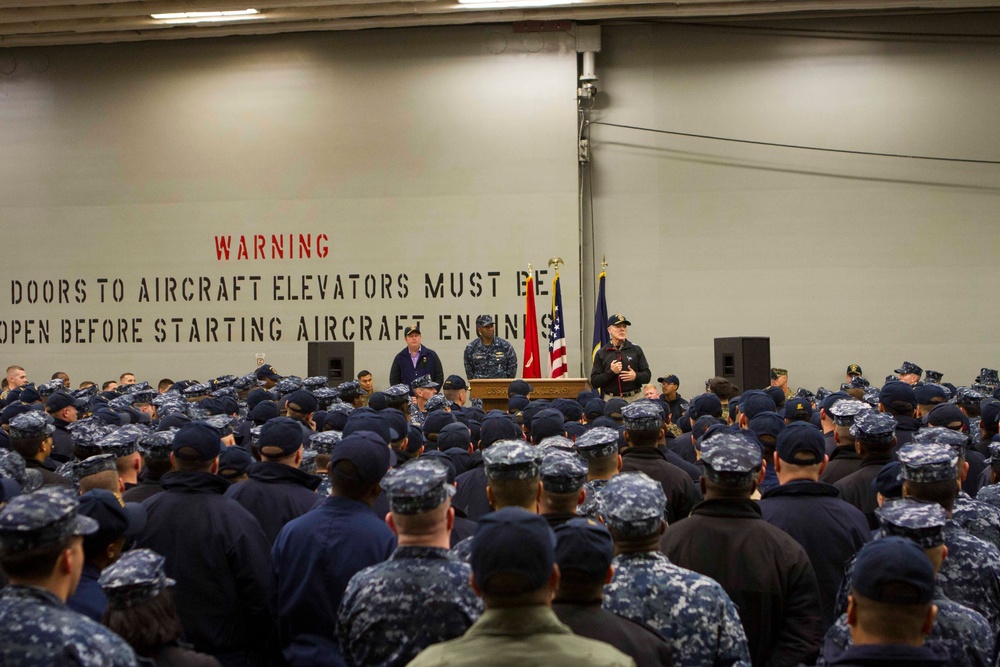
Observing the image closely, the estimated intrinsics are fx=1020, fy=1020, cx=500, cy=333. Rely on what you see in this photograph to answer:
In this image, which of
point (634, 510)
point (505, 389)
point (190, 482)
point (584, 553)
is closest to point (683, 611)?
point (634, 510)

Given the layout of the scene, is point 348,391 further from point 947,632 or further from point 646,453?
point 947,632

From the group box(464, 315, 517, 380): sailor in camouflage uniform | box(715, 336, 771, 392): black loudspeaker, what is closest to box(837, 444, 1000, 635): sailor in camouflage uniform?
box(715, 336, 771, 392): black loudspeaker

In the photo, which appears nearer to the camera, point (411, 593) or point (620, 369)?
point (411, 593)

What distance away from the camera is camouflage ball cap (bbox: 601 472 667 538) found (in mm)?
2854

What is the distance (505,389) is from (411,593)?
26.2 feet

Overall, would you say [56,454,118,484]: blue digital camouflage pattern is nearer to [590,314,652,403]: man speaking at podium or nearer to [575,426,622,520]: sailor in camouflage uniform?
[575,426,622,520]: sailor in camouflage uniform

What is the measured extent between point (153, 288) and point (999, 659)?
1573 centimetres

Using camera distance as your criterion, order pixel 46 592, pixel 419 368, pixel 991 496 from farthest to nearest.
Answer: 1. pixel 419 368
2. pixel 991 496
3. pixel 46 592

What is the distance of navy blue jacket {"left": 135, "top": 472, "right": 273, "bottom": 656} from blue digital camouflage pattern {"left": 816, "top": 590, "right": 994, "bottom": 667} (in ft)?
6.76

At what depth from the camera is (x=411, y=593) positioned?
107 inches

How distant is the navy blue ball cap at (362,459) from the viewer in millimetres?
3399

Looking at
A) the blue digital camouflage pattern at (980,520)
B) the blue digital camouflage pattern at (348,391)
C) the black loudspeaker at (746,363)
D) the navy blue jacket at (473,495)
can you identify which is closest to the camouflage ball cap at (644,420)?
the navy blue jacket at (473,495)

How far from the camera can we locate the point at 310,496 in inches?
173

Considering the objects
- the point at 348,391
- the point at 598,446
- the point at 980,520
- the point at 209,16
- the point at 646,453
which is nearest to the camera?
the point at 980,520
